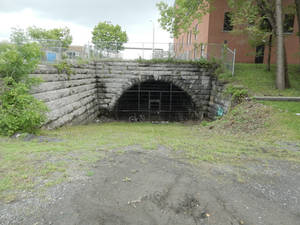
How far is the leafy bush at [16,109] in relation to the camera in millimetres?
6137

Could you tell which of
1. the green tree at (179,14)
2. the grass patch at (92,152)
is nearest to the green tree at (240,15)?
the green tree at (179,14)

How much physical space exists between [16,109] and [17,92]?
0.50 metres

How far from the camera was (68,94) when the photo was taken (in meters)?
10.4

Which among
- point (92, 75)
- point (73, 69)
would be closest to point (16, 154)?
point (73, 69)

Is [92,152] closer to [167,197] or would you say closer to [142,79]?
[167,197]

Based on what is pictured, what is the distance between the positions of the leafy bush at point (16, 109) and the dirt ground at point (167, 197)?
307cm

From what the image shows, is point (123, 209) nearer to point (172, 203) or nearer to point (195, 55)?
point (172, 203)

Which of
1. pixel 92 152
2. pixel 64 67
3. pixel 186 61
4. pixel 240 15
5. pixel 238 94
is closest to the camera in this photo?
pixel 92 152

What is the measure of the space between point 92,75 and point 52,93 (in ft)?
20.1

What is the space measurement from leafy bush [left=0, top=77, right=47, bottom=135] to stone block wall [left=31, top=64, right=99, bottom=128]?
102 centimetres

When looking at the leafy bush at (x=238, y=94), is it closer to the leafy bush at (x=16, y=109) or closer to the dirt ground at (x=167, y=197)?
the dirt ground at (x=167, y=197)

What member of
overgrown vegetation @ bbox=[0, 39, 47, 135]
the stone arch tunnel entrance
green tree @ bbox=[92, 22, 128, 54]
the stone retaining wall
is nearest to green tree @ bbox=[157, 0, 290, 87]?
the stone retaining wall

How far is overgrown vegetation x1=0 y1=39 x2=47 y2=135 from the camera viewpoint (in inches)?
244

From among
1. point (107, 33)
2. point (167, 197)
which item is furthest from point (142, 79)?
point (107, 33)
